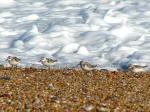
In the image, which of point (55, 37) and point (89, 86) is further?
point (55, 37)

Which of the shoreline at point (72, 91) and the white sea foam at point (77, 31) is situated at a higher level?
the shoreline at point (72, 91)

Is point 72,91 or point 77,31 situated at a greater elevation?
Answer: point 72,91

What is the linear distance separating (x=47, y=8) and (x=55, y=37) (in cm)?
475

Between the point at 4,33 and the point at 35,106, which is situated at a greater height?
the point at 35,106

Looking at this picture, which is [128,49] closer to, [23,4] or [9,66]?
[9,66]

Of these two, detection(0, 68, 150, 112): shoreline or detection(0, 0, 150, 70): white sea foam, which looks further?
detection(0, 0, 150, 70): white sea foam

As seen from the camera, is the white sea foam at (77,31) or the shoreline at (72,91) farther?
the white sea foam at (77,31)

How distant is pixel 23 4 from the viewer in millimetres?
27125

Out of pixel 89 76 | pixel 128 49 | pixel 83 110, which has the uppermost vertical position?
pixel 83 110

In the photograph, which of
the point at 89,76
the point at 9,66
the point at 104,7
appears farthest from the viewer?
the point at 104,7

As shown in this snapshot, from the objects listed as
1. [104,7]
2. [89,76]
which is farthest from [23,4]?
[89,76]

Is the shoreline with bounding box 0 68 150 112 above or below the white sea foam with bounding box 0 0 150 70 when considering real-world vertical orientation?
above

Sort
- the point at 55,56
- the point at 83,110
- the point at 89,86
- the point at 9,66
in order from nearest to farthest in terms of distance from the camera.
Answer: the point at 83,110 < the point at 89,86 < the point at 9,66 < the point at 55,56

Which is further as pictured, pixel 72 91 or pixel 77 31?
pixel 77 31
